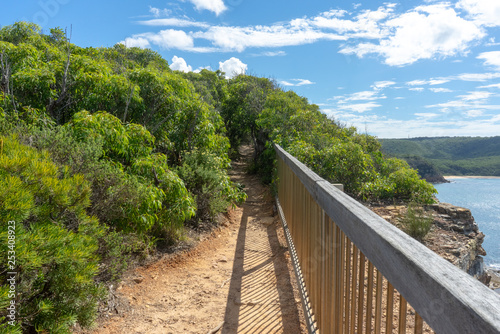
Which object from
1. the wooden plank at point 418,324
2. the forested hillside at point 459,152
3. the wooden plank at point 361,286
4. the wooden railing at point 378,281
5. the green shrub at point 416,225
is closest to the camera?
the wooden railing at point 378,281

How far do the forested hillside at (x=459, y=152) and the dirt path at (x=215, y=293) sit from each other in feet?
168

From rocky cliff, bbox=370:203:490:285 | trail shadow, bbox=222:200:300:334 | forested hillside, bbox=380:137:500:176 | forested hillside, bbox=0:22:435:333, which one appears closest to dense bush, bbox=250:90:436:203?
forested hillside, bbox=0:22:435:333

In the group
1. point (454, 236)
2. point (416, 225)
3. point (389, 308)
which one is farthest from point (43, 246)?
point (454, 236)

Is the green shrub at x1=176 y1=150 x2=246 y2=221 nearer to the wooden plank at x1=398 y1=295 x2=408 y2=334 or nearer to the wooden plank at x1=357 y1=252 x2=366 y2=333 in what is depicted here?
the wooden plank at x1=357 y1=252 x2=366 y2=333

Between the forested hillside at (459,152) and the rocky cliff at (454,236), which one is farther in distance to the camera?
the forested hillside at (459,152)

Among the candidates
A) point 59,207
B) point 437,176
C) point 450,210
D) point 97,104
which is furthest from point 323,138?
point 437,176

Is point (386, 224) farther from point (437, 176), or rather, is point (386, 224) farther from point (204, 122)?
point (437, 176)

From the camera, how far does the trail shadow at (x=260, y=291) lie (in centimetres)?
349

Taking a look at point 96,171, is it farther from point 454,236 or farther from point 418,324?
point 454,236

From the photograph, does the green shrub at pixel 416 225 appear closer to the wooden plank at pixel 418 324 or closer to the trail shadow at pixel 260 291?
the trail shadow at pixel 260 291

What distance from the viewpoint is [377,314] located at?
1.39 m

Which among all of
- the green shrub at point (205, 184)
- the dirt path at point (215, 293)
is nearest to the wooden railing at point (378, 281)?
the dirt path at point (215, 293)

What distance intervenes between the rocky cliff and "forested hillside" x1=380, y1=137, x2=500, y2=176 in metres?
48.5

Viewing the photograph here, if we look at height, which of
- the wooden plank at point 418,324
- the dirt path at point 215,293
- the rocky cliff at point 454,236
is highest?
the wooden plank at point 418,324
